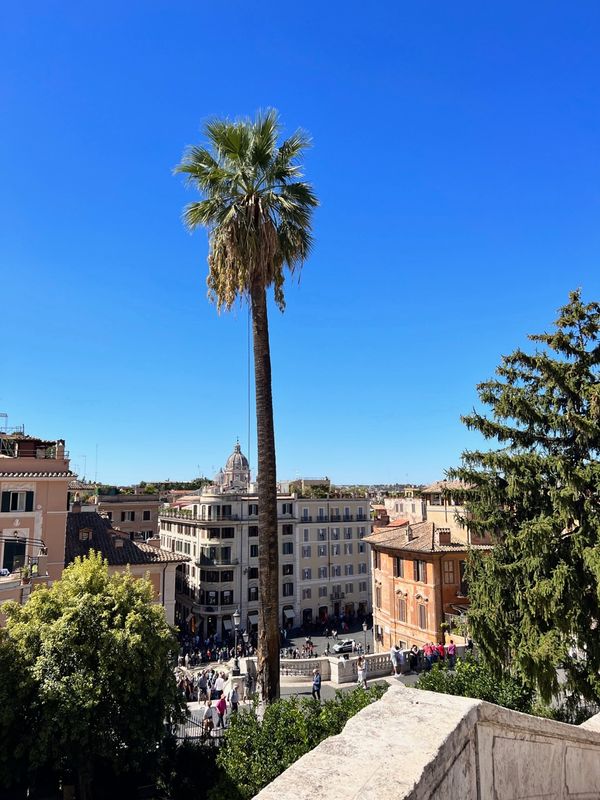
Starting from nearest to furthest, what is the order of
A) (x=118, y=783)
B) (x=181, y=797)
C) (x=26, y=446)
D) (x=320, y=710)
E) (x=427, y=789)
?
(x=427, y=789) → (x=320, y=710) → (x=181, y=797) → (x=118, y=783) → (x=26, y=446)

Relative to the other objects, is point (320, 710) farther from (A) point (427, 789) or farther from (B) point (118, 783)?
(A) point (427, 789)

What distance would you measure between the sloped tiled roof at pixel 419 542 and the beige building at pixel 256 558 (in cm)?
2283

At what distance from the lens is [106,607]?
1395 cm

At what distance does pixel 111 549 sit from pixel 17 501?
22.8 ft

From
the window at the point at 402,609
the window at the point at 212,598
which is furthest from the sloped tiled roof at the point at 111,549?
the window at the point at 212,598

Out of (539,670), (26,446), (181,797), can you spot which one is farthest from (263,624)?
(26,446)

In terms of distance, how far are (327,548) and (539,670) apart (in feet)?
176

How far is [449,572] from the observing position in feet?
103

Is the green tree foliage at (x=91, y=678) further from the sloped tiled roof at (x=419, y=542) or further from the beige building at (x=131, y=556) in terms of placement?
the sloped tiled roof at (x=419, y=542)

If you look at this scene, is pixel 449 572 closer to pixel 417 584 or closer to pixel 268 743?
pixel 417 584

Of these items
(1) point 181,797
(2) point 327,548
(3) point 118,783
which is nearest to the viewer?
(1) point 181,797

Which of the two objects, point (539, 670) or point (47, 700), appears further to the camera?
point (539, 670)

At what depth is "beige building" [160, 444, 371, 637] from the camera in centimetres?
5922

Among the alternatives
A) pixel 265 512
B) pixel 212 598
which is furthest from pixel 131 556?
pixel 212 598
